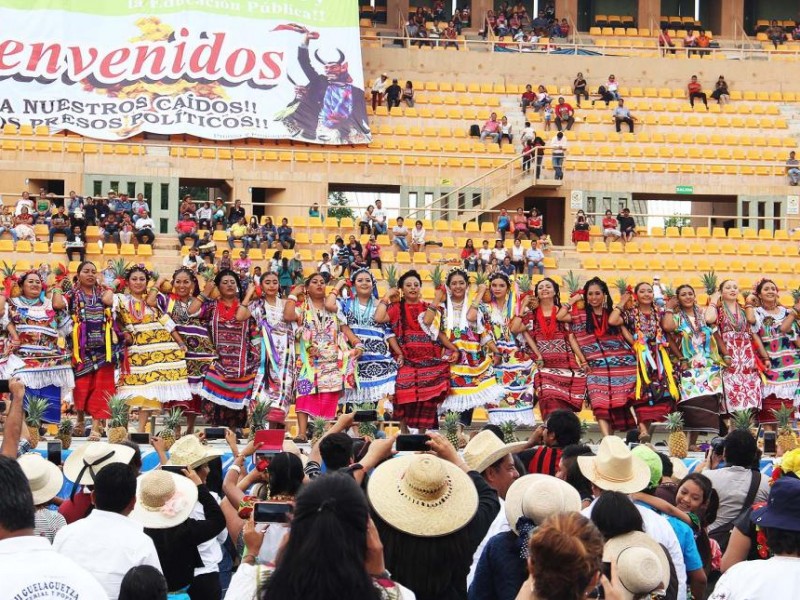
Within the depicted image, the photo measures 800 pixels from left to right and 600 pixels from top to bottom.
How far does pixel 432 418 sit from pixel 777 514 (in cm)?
816

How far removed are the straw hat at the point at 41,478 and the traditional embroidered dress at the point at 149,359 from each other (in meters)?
5.89

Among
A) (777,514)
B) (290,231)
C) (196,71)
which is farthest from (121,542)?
(196,71)

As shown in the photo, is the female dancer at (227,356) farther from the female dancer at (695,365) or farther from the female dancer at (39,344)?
the female dancer at (695,365)

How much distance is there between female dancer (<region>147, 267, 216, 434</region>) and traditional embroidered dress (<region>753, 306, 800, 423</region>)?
532 cm

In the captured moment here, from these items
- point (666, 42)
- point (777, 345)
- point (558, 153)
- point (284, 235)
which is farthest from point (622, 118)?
point (777, 345)

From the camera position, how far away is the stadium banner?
101 feet

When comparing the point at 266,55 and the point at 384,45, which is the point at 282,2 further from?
the point at 384,45

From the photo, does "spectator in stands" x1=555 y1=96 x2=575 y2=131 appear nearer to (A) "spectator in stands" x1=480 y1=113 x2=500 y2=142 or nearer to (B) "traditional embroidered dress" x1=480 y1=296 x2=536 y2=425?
(A) "spectator in stands" x1=480 y1=113 x2=500 y2=142

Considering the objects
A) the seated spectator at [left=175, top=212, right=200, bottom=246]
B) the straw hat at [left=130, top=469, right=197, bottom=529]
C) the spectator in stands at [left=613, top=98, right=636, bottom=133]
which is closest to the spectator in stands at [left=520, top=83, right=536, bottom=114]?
the spectator in stands at [left=613, top=98, right=636, bottom=133]

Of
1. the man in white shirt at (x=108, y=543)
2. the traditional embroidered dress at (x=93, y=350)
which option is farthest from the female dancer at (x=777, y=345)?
the man in white shirt at (x=108, y=543)

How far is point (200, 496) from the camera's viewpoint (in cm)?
646

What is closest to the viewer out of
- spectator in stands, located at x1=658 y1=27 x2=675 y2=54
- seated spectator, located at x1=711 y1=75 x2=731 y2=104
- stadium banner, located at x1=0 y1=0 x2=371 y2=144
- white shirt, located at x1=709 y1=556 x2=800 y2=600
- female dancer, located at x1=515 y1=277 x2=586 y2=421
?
white shirt, located at x1=709 y1=556 x2=800 y2=600

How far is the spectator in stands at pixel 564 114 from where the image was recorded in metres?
32.6

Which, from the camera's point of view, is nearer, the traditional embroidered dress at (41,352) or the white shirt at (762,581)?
the white shirt at (762,581)
